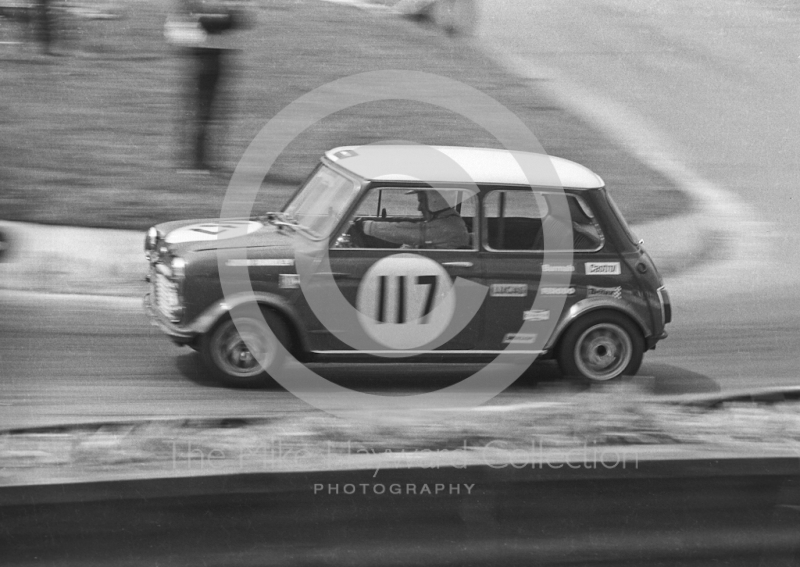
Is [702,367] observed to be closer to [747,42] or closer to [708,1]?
[747,42]

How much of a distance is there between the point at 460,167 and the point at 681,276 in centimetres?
433

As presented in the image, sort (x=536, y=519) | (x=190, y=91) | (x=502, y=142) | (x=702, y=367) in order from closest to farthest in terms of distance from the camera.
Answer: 1. (x=536, y=519)
2. (x=702, y=367)
3. (x=190, y=91)
4. (x=502, y=142)

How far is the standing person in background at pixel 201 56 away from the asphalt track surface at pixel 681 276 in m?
3.07

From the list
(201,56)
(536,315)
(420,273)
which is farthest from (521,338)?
(201,56)

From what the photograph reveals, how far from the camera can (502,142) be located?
41.3 feet

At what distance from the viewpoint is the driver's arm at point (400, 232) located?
5.87 meters

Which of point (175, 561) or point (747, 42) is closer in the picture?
point (175, 561)

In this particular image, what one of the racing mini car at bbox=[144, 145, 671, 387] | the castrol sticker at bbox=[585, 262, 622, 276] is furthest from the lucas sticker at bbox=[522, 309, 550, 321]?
the castrol sticker at bbox=[585, 262, 622, 276]

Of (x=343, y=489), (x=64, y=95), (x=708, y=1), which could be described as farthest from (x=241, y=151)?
(x=708, y=1)

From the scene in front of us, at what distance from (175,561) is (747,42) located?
50.8 feet

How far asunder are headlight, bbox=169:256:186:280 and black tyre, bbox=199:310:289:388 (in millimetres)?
353

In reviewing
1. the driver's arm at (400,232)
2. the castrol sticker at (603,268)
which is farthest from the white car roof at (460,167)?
the castrol sticker at (603,268)

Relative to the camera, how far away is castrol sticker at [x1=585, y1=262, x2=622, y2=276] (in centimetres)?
608

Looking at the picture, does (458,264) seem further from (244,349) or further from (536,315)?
(244,349)
